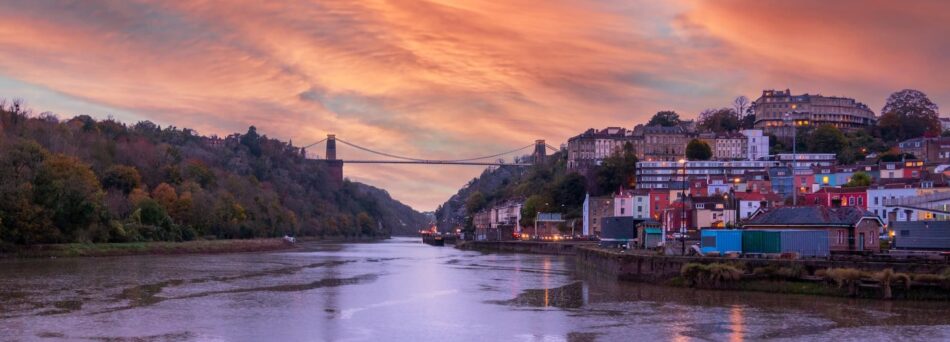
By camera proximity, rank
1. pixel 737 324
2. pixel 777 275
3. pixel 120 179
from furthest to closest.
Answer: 1. pixel 120 179
2. pixel 777 275
3. pixel 737 324

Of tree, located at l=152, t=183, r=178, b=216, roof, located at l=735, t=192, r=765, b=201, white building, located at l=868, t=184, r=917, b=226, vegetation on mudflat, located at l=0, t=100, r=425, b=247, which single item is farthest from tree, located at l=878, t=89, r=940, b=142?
tree, located at l=152, t=183, r=178, b=216

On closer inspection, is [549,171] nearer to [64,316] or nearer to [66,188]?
[66,188]

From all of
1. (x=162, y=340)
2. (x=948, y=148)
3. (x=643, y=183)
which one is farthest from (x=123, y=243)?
(x=948, y=148)

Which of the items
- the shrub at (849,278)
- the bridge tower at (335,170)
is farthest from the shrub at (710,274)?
the bridge tower at (335,170)

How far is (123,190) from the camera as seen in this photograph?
245ft

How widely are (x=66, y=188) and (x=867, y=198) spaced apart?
162ft

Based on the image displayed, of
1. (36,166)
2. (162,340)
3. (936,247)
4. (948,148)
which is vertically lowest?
(162,340)

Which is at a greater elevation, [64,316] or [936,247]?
[936,247]

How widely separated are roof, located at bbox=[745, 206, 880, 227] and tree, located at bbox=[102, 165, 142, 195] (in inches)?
2157

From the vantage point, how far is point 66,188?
54.6 metres

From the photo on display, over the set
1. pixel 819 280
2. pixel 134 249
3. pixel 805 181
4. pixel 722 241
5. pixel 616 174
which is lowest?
pixel 134 249

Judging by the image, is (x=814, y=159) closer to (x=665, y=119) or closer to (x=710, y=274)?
(x=665, y=119)

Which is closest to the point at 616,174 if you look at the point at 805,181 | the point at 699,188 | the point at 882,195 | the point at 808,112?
the point at 699,188

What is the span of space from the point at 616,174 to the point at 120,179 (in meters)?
53.8
